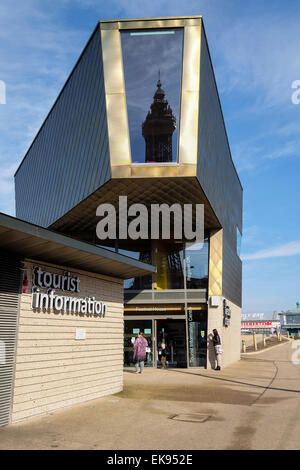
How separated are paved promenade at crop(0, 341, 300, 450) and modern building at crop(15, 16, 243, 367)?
6724mm

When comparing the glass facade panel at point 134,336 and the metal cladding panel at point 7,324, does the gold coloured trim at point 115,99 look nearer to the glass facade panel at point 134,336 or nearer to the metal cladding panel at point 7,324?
the metal cladding panel at point 7,324

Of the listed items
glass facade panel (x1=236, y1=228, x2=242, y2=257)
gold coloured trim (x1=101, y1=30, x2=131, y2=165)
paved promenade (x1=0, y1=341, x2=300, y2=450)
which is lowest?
paved promenade (x1=0, y1=341, x2=300, y2=450)

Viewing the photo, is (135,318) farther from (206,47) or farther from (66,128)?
(206,47)

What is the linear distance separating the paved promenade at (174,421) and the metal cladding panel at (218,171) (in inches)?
314

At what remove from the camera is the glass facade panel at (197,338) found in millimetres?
21125

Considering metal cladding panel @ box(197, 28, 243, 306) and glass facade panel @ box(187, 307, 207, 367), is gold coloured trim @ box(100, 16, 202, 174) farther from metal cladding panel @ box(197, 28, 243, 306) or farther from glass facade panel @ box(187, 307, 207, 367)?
glass facade panel @ box(187, 307, 207, 367)

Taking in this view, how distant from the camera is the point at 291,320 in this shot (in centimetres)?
15838

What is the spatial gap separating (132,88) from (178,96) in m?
1.85

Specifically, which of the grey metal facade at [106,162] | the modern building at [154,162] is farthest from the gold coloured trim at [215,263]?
the grey metal facade at [106,162]

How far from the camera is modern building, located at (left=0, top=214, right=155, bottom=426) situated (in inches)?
348

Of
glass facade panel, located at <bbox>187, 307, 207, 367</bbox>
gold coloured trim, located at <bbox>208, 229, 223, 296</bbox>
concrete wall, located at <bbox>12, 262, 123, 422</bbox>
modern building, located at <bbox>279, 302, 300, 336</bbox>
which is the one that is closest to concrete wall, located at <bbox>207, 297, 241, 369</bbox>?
glass facade panel, located at <bbox>187, 307, 207, 367</bbox>

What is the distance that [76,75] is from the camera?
20562 mm

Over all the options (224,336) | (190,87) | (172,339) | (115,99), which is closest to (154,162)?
(115,99)

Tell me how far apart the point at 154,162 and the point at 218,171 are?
6.86 meters
